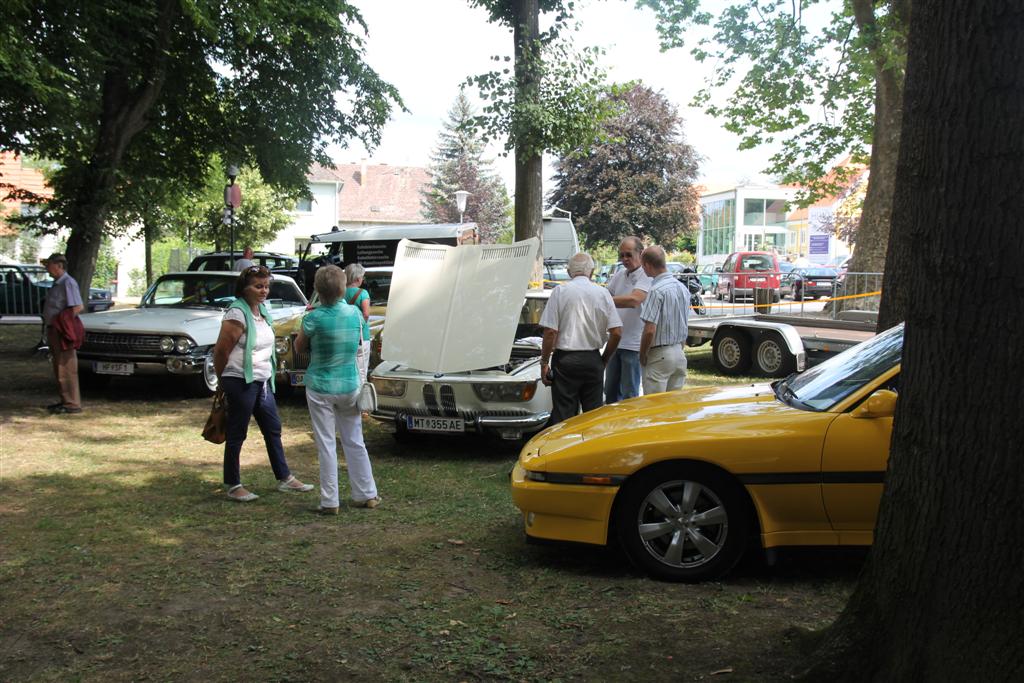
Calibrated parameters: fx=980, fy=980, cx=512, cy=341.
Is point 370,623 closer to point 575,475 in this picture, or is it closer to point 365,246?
point 575,475

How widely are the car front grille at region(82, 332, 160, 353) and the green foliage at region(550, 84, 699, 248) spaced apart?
42.3m

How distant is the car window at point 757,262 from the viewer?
35.8m

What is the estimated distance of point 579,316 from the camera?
7.61 metres

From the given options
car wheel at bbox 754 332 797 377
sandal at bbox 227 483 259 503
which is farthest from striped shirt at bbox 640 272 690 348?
car wheel at bbox 754 332 797 377

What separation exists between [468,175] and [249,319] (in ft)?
211

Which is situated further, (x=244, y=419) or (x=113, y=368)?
(x=113, y=368)

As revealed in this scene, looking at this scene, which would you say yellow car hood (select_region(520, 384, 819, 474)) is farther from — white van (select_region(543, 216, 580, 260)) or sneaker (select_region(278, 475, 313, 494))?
white van (select_region(543, 216, 580, 260))

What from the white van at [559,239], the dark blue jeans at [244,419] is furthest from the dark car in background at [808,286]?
the dark blue jeans at [244,419]

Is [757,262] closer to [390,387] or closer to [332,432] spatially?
[390,387]

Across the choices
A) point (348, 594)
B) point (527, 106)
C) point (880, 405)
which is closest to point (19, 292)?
point (527, 106)

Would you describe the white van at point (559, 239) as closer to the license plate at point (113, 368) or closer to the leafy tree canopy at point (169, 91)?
the leafy tree canopy at point (169, 91)

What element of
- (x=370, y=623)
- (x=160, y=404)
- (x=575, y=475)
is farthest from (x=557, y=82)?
(x=370, y=623)

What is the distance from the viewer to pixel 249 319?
7.04 metres

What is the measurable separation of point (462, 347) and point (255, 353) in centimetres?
231
